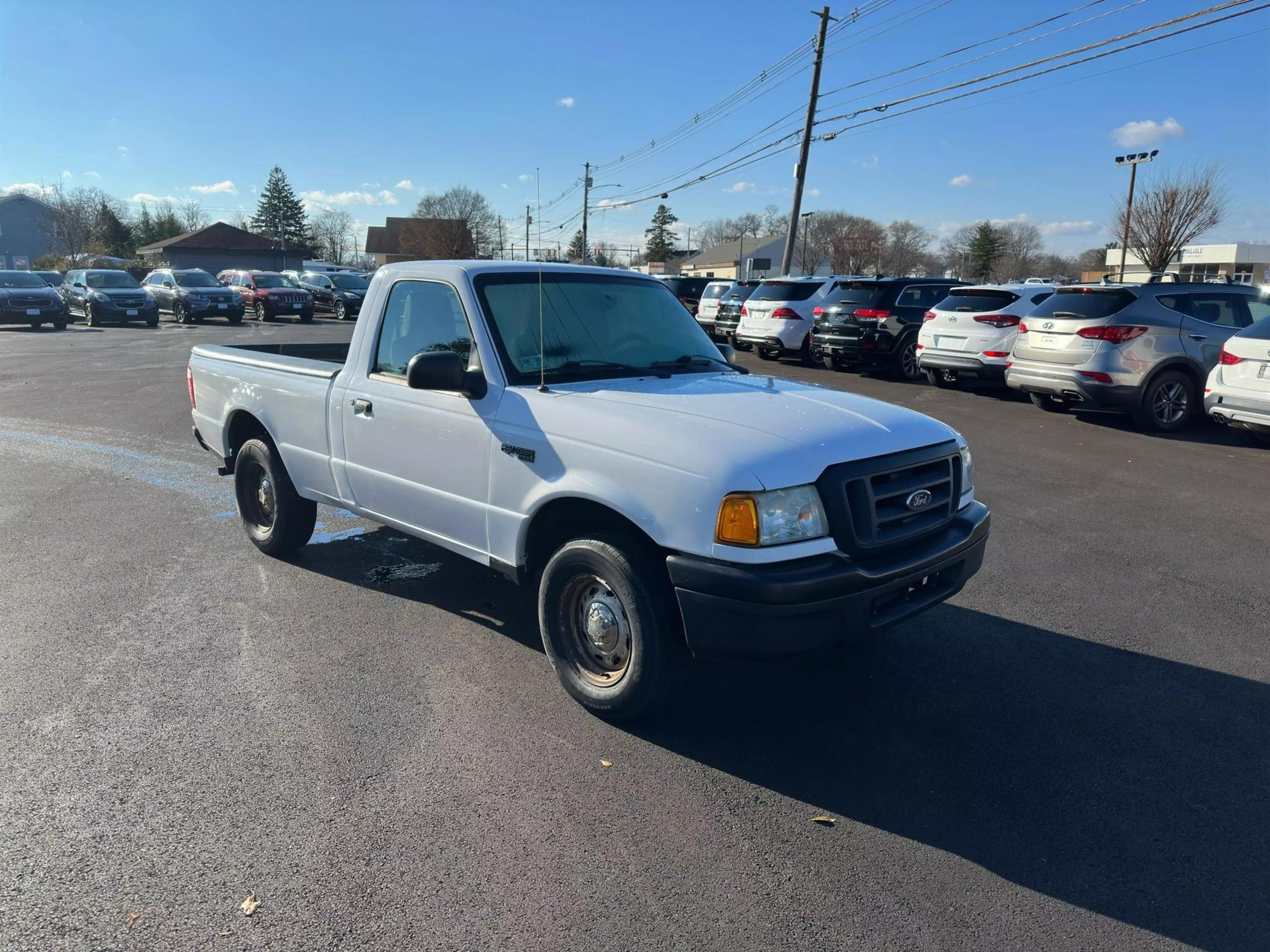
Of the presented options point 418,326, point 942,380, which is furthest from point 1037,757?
point 942,380

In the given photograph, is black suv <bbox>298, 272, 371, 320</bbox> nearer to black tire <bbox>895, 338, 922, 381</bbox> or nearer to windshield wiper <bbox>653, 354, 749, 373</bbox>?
black tire <bbox>895, 338, 922, 381</bbox>

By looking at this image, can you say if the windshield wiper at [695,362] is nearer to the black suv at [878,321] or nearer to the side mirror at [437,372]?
the side mirror at [437,372]

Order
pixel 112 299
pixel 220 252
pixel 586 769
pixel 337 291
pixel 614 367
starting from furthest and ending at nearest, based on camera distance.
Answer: pixel 220 252 → pixel 337 291 → pixel 112 299 → pixel 614 367 → pixel 586 769

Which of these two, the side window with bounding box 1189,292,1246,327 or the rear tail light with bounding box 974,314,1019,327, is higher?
the side window with bounding box 1189,292,1246,327

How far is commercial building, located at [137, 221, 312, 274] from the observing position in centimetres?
7038

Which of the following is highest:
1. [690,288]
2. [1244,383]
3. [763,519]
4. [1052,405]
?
[690,288]

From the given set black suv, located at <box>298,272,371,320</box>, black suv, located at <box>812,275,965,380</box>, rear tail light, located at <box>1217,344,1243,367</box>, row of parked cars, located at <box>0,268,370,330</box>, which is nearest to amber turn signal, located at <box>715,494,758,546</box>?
rear tail light, located at <box>1217,344,1243,367</box>

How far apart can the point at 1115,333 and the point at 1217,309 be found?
1.58 meters

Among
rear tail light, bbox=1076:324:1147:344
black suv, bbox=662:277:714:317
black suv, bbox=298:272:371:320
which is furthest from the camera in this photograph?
black suv, bbox=298:272:371:320

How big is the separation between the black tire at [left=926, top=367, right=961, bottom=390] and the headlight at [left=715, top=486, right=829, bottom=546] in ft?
39.8

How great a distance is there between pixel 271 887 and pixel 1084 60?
65.0 ft

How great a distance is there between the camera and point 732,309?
67.8 feet

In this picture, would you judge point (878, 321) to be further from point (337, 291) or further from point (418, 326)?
point (337, 291)

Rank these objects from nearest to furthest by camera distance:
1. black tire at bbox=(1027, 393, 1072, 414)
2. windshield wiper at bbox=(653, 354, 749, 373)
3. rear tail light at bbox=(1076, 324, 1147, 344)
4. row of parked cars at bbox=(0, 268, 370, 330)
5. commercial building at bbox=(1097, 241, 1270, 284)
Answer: windshield wiper at bbox=(653, 354, 749, 373)
rear tail light at bbox=(1076, 324, 1147, 344)
black tire at bbox=(1027, 393, 1072, 414)
row of parked cars at bbox=(0, 268, 370, 330)
commercial building at bbox=(1097, 241, 1270, 284)
